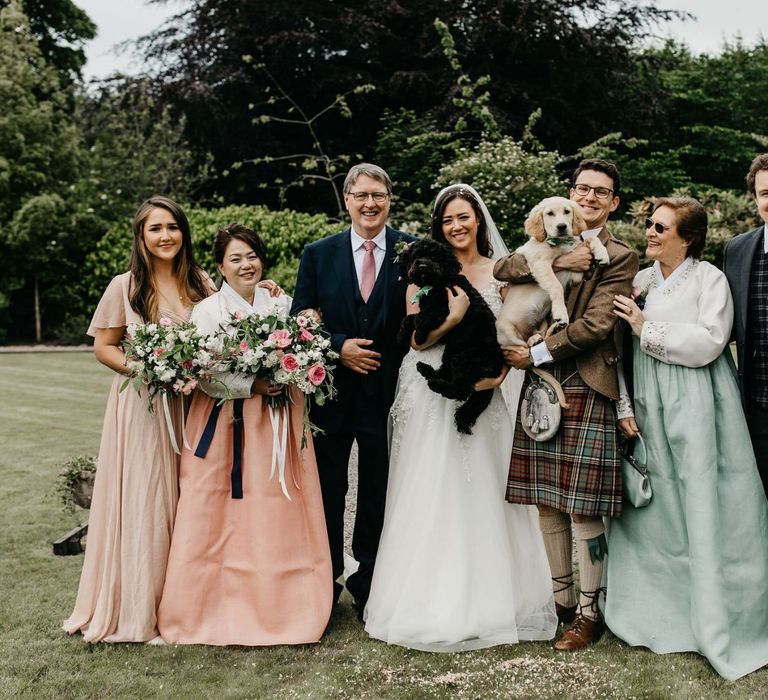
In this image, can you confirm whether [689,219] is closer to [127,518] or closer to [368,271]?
[368,271]

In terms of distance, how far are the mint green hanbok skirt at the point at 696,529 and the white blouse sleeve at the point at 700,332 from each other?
0.10 m

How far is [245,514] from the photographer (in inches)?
161

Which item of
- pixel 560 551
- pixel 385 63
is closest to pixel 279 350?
pixel 560 551

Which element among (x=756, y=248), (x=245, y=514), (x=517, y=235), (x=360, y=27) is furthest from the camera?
(x=360, y=27)

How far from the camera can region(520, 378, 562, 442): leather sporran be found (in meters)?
3.83

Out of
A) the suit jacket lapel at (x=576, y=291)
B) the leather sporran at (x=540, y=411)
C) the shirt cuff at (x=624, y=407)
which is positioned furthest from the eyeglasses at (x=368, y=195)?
the shirt cuff at (x=624, y=407)

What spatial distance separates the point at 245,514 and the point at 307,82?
15.2 metres

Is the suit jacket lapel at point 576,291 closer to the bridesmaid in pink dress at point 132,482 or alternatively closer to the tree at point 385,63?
the bridesmaid in pink dress at point 132,482

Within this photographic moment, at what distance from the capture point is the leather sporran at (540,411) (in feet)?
12.6

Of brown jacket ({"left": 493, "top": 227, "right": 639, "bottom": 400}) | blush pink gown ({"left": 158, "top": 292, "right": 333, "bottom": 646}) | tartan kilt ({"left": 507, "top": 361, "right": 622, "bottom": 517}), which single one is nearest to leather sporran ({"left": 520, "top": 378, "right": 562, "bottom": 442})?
tartan kilt ({"left": 507, "top": 361, "right": 622, "bottom": 517})

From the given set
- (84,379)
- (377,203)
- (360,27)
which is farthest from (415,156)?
(377,203)

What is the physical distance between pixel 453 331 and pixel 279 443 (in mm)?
1079

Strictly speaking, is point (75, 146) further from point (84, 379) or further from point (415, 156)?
point (415, 156)

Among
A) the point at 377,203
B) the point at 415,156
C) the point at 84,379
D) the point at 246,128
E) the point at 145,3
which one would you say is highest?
the point at 145,3
